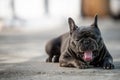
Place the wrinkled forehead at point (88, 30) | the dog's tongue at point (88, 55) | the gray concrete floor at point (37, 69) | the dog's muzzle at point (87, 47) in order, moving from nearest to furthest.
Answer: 1. the gray concrete floor at point (37, 69)
2. the dog's muzzle at point (87, 47)
3. the dog's tongue at point (88, 55)
4. the wrinkled forehead at point (88, 30)

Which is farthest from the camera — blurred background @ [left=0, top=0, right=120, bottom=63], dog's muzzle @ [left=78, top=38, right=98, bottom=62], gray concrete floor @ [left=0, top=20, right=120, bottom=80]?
blurred background @ [left=0, top=0, right=120, bottom=63]

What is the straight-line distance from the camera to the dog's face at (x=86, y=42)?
30.6ft

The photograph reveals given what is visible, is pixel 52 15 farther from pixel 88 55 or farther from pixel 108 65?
pixel 88 55

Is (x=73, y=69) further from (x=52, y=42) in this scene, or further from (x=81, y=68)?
(x=52, y=42)

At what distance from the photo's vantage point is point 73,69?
9.71 metres

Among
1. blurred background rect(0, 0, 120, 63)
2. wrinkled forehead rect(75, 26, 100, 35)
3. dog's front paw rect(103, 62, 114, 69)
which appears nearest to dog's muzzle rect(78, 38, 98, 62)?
wrinkled forehead rect(75, 26, 100, 35)

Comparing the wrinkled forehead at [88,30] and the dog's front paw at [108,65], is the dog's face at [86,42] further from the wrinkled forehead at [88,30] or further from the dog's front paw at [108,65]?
the dog's front paw at [108,65]

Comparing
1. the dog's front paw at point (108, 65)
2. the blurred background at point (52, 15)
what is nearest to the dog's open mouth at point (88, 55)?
the dog's front paw at point (108, 65)

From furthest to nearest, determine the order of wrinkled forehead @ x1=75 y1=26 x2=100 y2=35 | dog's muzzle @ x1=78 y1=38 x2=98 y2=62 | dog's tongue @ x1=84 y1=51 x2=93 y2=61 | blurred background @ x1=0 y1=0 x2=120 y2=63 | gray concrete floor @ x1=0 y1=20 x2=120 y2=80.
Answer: blurred background @ x1=0 y1=0 x2=120 y2=63 < wrinkled forehead @ x1=75 y1=26 x2=100 y2=35 < dog's tongue @ x1=84 y1=51 x2=93 y2=61 < dog's muzzle @ x1=78 y1=38 x2=98 y2=62 < gray concrete floor @ x1=0 y1=20 x2=120 y2=80

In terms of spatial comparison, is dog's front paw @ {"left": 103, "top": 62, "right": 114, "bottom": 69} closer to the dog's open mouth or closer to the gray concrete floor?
the gray concrete floor

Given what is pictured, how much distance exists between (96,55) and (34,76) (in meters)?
1.14

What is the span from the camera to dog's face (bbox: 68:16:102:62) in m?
9.31

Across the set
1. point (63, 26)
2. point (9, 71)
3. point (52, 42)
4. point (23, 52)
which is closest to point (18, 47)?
point (23, 52)

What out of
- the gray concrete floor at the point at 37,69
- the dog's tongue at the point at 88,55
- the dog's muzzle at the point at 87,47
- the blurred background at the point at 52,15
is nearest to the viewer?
the gray concrete floor at the point at 37,69
